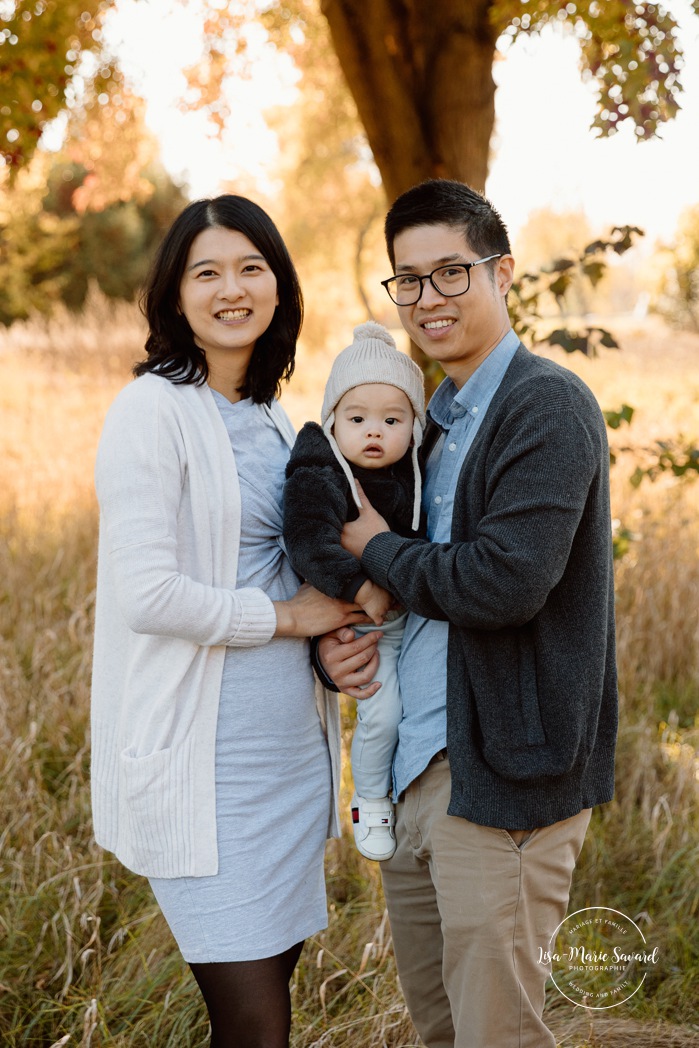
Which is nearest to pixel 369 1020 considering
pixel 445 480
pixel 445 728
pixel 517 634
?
pixel 445 728

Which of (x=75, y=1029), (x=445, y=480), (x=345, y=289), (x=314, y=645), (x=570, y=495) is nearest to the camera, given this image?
(x=570, y=495)

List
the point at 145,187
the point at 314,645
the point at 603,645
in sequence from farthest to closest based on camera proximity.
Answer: the point at 145,187, the point at 314,645, the point at 603,645

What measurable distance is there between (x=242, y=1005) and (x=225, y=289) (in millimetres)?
1593

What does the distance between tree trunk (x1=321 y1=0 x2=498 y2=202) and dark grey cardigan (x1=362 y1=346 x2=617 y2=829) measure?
2468 millimetres

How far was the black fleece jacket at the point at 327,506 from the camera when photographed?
2078 millimetres

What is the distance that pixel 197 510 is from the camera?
2.05 metres

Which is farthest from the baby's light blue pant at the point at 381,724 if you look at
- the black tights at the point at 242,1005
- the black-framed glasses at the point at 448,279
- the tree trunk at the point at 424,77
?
the tree trunk at the point at 424,77

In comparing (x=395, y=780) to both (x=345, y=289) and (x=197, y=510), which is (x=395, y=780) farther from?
(x=345, y=289)

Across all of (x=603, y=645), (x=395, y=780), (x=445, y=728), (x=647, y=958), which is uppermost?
(x=603, y=645)

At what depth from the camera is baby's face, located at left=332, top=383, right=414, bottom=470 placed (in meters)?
2.21

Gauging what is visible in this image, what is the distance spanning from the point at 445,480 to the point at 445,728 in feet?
1.81

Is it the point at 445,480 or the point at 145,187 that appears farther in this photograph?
the point at 145,187

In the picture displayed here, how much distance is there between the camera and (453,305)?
2.09m

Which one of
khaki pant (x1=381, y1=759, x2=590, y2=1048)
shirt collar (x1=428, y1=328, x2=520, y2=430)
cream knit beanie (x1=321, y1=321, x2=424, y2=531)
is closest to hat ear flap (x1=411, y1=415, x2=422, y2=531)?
cream knit beanie (x1=321, y1=321, x2=424, y2=531)
